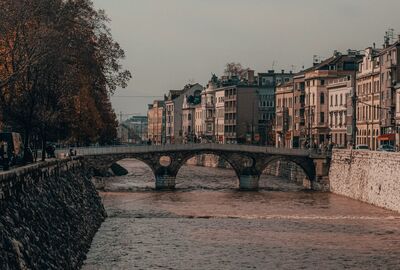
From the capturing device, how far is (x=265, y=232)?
65.0m

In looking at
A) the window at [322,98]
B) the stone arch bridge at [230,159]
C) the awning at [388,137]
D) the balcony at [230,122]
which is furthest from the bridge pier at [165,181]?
the balcony at [230,122]

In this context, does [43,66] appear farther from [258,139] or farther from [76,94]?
[258,139]

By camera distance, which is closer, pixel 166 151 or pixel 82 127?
pixel 82 127

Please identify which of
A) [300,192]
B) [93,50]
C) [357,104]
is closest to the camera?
[93,50]

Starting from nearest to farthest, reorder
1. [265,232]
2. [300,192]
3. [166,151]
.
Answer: [265,232] → [300,192] → [166,151]

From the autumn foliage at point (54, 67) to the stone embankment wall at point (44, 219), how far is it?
6.24 m

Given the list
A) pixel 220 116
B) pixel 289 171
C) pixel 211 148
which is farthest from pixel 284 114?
pixel 211 148

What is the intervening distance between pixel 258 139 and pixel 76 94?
92246 millimetres

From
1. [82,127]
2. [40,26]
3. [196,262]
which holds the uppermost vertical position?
[40,26]

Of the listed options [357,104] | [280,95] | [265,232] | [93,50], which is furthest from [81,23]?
[280,95]

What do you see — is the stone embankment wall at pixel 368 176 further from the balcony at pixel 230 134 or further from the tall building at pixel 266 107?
the balcony at pixel 230 134

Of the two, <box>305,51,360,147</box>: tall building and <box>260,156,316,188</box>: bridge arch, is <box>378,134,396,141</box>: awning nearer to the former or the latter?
<box>260,156,316,188</box>: bridge arch

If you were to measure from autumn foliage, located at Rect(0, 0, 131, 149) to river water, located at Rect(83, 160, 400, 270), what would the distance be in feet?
26.8

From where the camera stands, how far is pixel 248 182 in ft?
362
